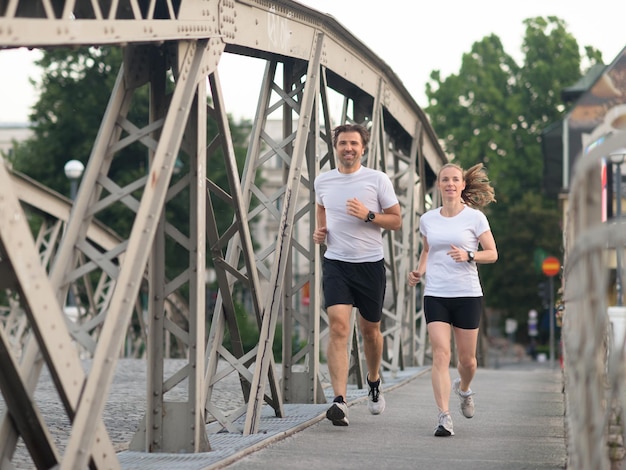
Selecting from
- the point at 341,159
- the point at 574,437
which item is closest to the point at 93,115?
the point at 341,159

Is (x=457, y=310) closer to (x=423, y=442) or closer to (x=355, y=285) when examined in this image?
(x=355, y=285)

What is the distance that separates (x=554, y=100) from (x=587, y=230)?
5598cm

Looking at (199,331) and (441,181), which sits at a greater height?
(441,181)

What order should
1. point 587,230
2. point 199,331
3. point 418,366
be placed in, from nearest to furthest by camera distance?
point 587,230, point 199,331, point 418,366

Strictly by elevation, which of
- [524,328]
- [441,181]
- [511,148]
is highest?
[511,148]

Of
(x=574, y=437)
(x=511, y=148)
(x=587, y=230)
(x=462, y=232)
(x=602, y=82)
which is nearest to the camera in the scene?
(x=587, y=230)

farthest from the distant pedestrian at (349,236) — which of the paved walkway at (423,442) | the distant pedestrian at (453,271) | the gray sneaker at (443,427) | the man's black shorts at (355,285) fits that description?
the gray sneaker at (443,427)

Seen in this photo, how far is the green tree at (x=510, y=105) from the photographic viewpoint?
58281 mm

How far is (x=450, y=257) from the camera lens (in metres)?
8.73

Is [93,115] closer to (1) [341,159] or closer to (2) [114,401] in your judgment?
(2) [114,401]

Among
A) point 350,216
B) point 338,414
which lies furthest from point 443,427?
point 350,216

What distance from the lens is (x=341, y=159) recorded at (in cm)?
895

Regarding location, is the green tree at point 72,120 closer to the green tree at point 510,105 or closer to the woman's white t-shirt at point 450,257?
the green tree at point 510,105

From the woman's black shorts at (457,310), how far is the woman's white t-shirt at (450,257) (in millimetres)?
38
